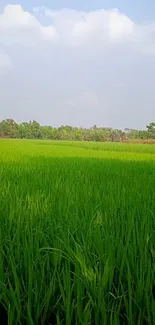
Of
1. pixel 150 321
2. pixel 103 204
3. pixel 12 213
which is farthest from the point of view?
pixel 103 204

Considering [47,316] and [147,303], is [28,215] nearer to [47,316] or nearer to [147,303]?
[47,316]

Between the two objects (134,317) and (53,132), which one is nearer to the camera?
(134,317)

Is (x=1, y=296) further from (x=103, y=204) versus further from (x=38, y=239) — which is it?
(x=103, y=204)

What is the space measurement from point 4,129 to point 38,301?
7723 cm

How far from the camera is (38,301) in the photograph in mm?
656

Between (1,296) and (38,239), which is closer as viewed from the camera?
(1,296)

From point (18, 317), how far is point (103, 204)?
0.94 m

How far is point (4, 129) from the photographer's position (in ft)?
247

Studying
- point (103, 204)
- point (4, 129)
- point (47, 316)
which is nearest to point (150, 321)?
point (47, 316)

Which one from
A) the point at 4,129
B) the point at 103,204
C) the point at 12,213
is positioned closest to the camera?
the point at 12,213

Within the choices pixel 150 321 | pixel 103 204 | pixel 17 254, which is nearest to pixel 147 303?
pixel 150 321

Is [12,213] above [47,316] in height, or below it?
above

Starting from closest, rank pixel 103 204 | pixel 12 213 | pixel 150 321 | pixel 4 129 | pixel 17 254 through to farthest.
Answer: pixel 150 321 → pixel 17 254 → pixel 12 213 → pixel 103 204 → pixel 4 129

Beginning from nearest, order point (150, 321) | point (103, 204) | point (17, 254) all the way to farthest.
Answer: point (150, 321) → point (17, 254) → point (103, 204)
